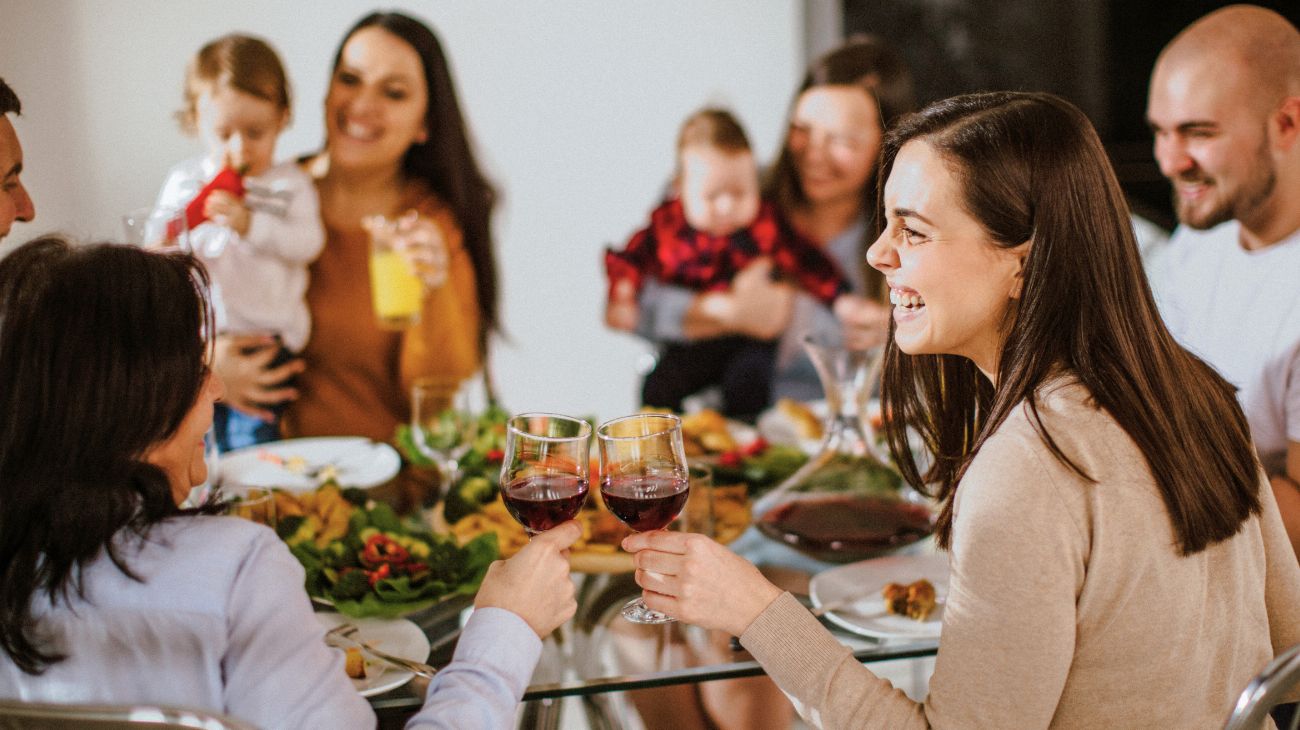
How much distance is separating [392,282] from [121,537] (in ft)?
5.73

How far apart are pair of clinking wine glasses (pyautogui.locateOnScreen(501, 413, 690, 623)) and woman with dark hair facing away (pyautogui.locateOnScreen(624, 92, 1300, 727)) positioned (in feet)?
0.19

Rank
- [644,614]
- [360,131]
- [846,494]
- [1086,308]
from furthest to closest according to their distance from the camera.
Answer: [360,131] → [846,494] → [644,614] → [1086,308]

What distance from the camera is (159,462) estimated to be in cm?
105

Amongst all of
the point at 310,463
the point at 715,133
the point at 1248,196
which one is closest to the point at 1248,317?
the point at 1248,196

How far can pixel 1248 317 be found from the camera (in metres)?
2.12

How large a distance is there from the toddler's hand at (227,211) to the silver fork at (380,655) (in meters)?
1.46

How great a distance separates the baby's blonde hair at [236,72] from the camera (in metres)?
2.81

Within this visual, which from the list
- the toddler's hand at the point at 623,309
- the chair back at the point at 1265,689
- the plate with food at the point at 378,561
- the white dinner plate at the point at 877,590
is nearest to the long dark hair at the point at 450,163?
the toddler's hand at the point at 623,309

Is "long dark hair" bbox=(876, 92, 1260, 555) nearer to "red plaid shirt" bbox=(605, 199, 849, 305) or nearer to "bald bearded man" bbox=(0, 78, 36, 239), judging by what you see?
"bald bearded man" bbox=(0, 78, 36, 239)

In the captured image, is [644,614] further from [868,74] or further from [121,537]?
[868,74]

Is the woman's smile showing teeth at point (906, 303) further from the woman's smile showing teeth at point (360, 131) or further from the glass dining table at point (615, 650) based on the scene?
the woman's smile showing teeth at point (360, 131)

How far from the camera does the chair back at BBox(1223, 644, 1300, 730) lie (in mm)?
1022

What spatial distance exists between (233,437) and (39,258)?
192 centimetres

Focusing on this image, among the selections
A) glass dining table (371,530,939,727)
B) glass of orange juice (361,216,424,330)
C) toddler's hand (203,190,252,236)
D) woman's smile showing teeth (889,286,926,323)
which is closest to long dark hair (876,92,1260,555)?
woman's smile showing teeth (889,286,926,323)
